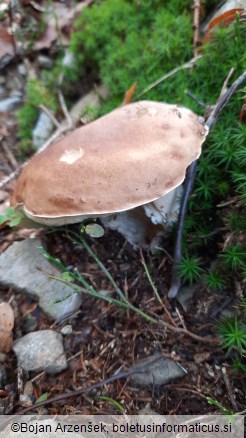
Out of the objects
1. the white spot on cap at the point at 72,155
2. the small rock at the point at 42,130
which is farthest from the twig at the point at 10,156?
the white spot on cap at the point at 72,155

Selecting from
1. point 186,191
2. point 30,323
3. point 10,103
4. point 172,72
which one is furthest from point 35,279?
point 10,103

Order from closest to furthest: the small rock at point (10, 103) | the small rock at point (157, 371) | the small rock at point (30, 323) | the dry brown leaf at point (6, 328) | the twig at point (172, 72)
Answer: the small rock at point (157, 371), the dry brown leaf at point (6, 328), the small rock at point (30, 323), the twig at point (172, 72), the small rock at point (10, 103)

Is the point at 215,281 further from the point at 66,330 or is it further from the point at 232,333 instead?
the point at 66,330

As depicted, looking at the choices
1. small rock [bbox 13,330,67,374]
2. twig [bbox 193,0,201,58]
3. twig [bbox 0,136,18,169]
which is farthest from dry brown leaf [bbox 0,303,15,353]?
twig [bbox 193,0,201,58]

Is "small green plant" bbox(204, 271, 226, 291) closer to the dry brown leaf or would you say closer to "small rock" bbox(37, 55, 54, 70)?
the dry brown leaf

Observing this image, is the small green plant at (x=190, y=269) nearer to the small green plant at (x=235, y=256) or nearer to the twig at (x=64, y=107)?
the small green plant at (x=235, y=256)
